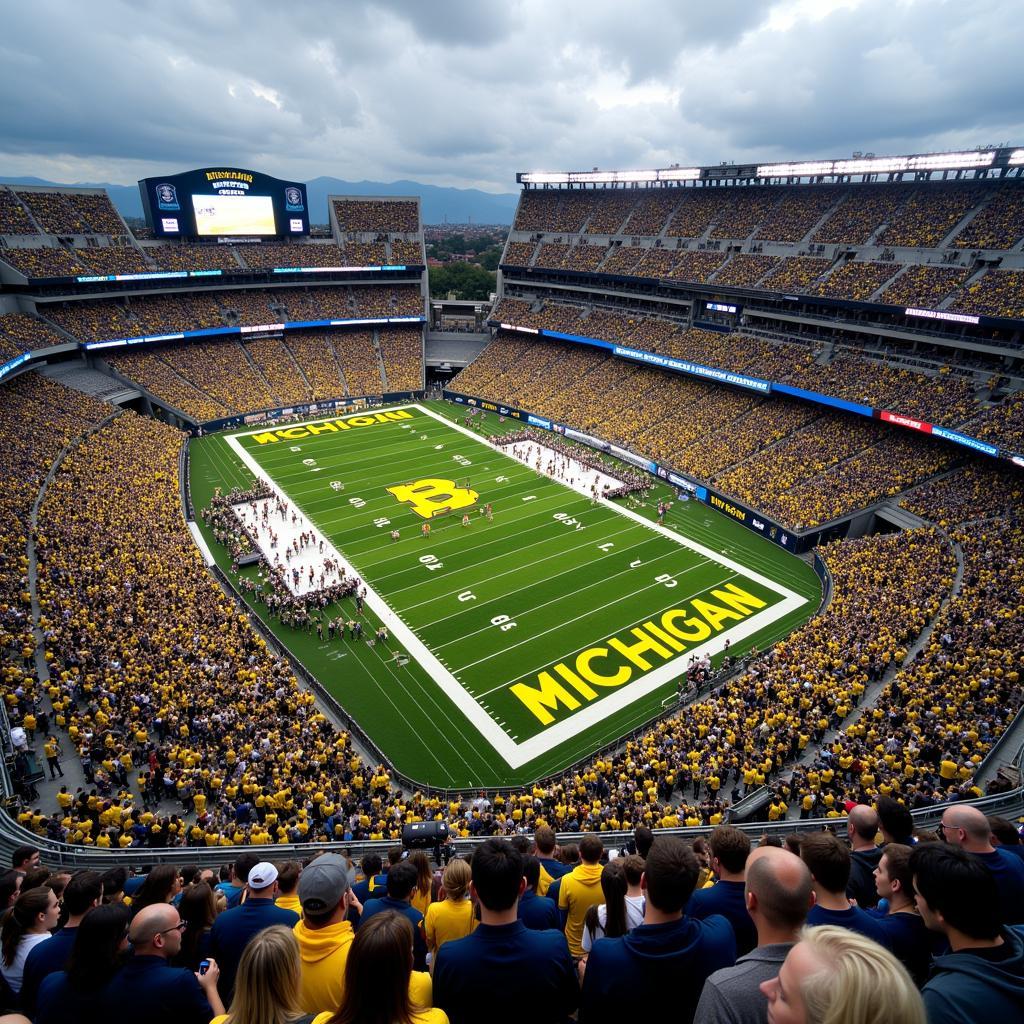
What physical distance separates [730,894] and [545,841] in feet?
12.0

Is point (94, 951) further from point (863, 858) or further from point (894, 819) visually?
point (894, 819)

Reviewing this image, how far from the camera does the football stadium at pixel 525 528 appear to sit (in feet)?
46.6

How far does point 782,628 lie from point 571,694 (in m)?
9.48

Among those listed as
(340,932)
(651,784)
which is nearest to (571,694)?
(651,784)

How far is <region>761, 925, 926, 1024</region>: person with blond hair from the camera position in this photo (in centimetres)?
165

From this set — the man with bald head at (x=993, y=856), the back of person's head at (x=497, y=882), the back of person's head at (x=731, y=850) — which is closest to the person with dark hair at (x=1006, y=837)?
the man with bald head at (x=993, y=856)

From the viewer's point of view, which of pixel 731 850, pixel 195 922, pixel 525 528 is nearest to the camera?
pixel 731 850

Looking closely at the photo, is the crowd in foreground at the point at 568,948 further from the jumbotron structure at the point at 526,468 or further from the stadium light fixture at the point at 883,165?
the stadium light fixture at the point at 883,165

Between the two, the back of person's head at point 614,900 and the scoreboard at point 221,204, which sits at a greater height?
the scoreboard at point 221,204

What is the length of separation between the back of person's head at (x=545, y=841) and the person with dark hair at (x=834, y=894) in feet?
13.2

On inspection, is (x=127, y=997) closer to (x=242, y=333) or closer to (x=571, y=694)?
(x=571, y=694)

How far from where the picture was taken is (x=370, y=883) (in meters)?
7.32

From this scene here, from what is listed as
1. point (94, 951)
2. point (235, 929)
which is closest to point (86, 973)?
point (94, 951)

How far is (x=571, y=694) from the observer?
68.7 ft
